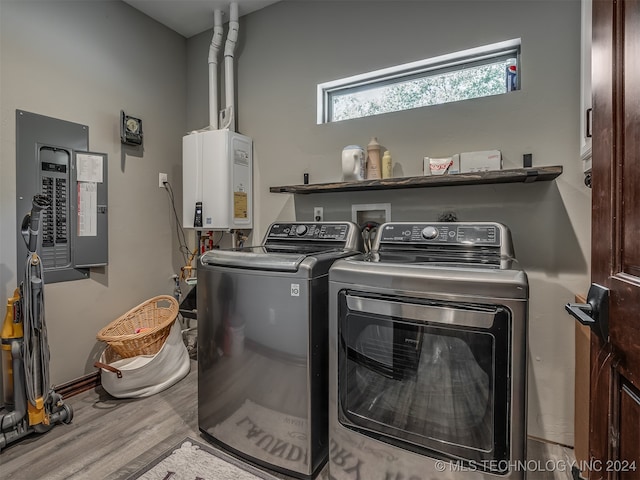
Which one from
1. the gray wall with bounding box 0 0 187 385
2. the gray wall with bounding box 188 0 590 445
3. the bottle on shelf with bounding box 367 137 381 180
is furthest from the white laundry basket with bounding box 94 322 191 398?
the bottle on shelf with bounding box 367 137 381 180

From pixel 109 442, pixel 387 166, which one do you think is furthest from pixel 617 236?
pixel 109 442

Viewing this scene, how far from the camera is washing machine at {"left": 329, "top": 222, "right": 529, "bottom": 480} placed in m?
1.10

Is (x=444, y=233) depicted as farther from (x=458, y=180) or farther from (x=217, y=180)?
(x=217, y=180)

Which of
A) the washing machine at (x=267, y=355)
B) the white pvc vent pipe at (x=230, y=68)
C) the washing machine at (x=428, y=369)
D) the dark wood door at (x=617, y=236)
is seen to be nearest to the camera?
the dark wood door at (x=617, y=236)

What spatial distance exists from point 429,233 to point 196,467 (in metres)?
1.61

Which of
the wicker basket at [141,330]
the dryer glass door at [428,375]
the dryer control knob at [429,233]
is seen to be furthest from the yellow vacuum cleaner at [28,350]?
the dryer control knob at [429,233]

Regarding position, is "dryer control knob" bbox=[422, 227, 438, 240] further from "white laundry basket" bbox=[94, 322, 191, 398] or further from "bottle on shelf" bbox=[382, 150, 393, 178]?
"white laundry basket" bbox=[94, 322, 191, 398]

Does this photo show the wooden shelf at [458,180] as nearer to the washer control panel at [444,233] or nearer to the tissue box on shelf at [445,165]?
the tissue box on shelf at [445,165]

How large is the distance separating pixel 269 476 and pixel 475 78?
2.44 meters

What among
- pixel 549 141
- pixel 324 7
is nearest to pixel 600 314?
pixel 549 141

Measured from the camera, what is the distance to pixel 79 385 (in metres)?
2.25

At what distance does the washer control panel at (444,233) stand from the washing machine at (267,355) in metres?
0.39

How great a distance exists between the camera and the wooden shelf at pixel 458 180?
1.55 m

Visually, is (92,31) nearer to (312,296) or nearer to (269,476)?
(312,296)
